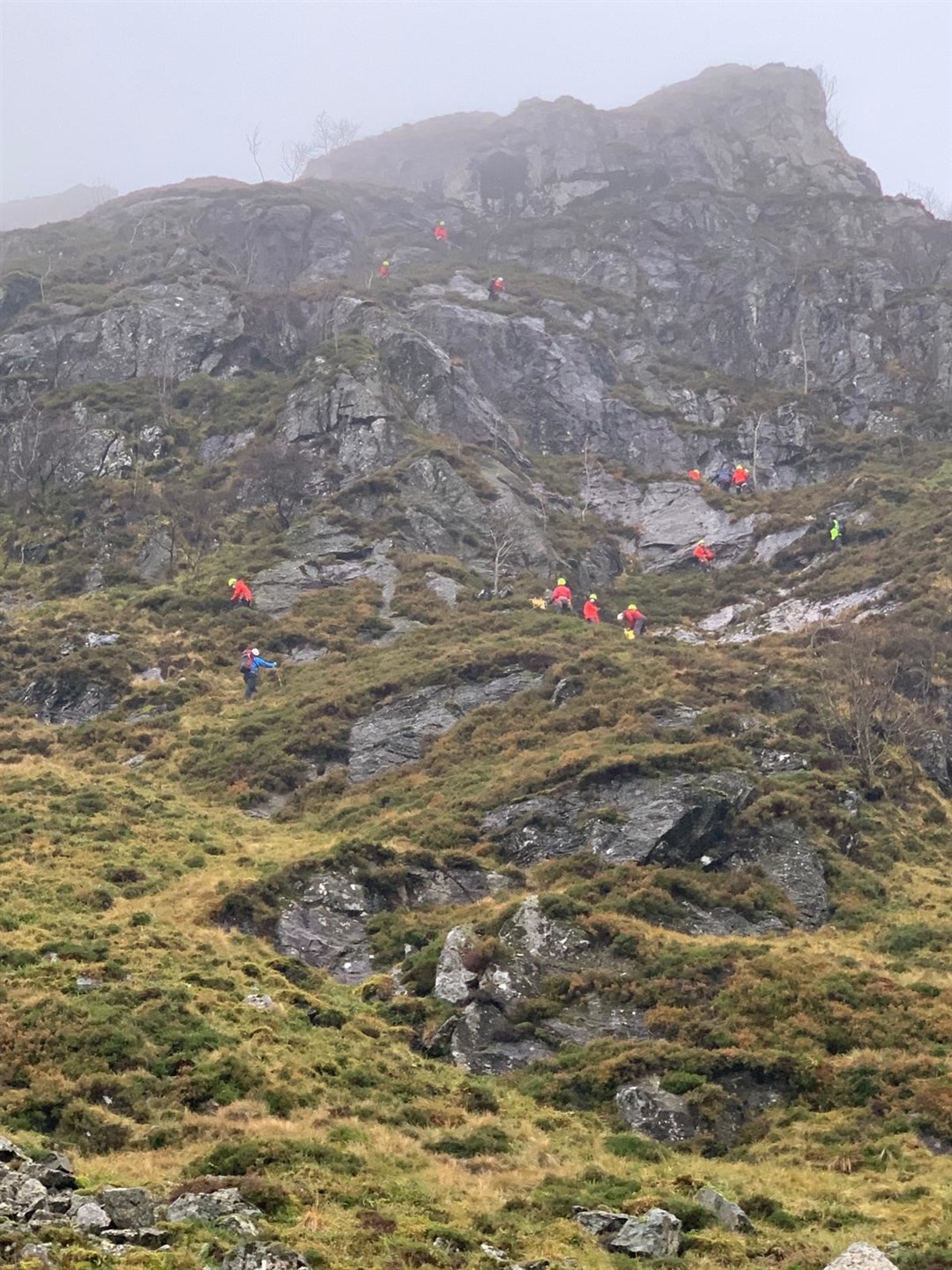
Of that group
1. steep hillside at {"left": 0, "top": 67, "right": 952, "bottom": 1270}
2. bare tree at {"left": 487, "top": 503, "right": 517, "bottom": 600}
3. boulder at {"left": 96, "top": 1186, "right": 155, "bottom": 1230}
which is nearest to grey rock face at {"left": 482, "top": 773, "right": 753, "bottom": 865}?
steep hillside at {"left": 0, "top": 67, "right": 952, "bottom": 1270}

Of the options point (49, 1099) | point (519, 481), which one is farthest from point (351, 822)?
point (519, 481)

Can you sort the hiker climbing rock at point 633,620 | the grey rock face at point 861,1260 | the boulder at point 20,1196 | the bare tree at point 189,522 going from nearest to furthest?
the boulder at point 20,1196 → the grey rock face at point 861,1260 → the hiker climbing rock at point 633,620 → the bare tree at point 189,522

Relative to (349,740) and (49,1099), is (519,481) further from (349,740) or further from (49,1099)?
(49,1099)

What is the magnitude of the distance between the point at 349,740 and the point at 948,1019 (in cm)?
2091

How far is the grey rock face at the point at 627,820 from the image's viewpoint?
29.5 meters

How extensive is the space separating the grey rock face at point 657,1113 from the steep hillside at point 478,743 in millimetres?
87

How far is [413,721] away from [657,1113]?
66.0 ft

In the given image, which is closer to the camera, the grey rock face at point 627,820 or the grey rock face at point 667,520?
the grey rock face at point 627,820

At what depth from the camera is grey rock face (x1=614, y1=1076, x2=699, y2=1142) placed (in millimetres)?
19969

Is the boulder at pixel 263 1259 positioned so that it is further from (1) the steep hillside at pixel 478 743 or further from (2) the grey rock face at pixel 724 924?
(2) the grey rock face at pixel 724 924

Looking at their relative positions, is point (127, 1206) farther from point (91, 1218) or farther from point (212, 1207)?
point (212, 1207)

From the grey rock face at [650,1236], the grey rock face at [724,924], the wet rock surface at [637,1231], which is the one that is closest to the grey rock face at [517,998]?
the grey rock face at [724,924]

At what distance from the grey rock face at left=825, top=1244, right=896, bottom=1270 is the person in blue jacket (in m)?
32.6

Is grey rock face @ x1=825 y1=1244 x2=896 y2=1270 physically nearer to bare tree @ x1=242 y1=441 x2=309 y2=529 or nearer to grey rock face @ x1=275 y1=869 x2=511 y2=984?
grey rock face @ x1=275 y1=869 x2=511 y2=984
